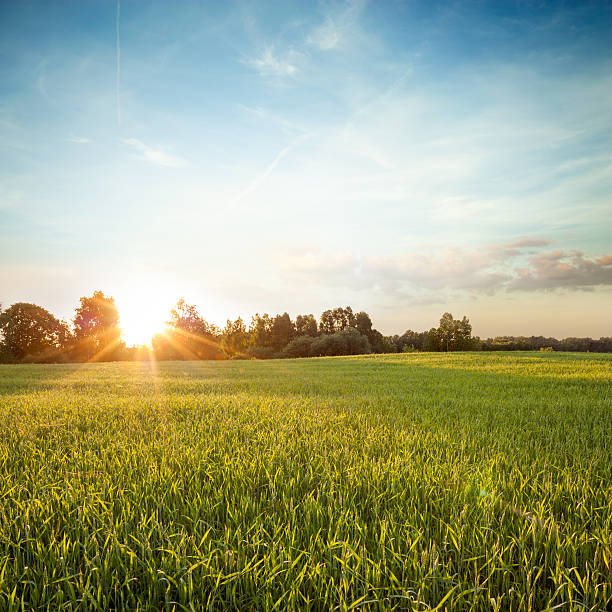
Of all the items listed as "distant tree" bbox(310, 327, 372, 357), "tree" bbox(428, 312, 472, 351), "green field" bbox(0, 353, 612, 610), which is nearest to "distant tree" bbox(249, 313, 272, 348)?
"distant tree" bbox(310, 327, 372, 357)

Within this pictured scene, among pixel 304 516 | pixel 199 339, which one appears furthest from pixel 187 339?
pixel 304 516

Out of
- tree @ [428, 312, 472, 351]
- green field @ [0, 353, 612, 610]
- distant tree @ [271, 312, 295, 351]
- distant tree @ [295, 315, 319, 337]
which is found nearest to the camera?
green field @ [0, 353, 612, 610]

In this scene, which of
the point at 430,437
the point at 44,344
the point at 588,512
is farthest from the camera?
the point at 44,344

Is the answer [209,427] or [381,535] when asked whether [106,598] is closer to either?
[381,535]

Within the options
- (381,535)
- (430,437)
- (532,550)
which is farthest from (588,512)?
(430,437)

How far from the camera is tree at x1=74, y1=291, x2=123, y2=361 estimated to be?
58.0m

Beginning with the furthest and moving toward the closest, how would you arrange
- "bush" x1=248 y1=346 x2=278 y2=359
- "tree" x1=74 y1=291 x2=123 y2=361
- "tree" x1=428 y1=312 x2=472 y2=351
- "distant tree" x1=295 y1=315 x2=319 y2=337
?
"distant tree" x1=295 y1=315 x2=319 y2=337
"bush" x1=248 y1=346 x2=278 y2=359
"tree" x1=428 y1=312 x2=472 y2=351
"tree" x1=74 y1=291 x2=123 y2=361

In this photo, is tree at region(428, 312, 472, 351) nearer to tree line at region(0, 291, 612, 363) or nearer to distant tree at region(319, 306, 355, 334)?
tree line at region(0, 291, 612, 363)

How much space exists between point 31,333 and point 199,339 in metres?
25.8

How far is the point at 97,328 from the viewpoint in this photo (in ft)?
198

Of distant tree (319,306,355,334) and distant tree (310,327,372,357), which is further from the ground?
distant tree (319,306,355,334)

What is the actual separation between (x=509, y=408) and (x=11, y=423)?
799 cm

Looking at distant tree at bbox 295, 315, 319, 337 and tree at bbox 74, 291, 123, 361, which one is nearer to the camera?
tree at bbox 74, 291, 123, 361

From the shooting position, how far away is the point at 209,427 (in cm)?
457
